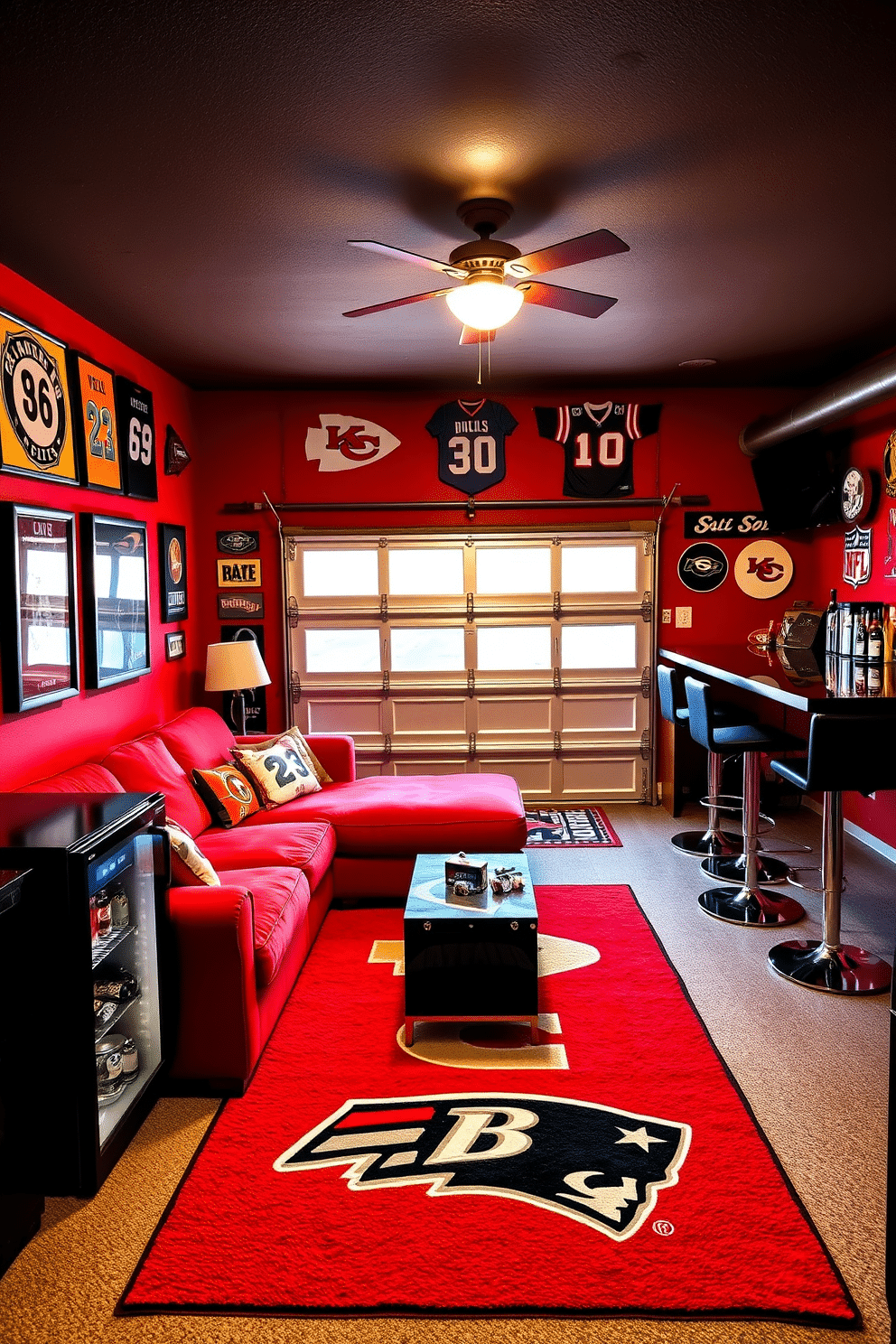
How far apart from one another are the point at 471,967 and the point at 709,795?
252cm

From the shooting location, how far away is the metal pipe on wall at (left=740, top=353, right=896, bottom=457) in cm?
424

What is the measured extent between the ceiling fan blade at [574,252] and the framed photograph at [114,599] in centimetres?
235

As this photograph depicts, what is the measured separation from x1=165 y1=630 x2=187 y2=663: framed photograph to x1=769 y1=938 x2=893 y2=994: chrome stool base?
3708 mm

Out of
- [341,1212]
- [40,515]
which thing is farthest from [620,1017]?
[40,515]

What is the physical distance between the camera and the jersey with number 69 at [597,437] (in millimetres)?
6078

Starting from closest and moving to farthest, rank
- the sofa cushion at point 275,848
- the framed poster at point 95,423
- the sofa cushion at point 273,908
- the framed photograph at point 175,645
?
the sofa cushion at point 273,908, the sofa cushion at point 275,848, the framed poster at point 95,423, the framed photograph at point 175,645

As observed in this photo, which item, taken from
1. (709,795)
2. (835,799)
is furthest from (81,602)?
(709,795)

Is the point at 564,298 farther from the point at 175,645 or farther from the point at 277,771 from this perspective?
the point at 175,645

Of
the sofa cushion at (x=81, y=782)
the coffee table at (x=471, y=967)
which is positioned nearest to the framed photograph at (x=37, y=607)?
the sofa cushion at (x=81, y=782)

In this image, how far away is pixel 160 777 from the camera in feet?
13.0

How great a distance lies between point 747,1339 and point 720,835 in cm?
347

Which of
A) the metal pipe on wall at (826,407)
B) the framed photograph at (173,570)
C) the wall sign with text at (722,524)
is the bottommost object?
the framed photograph at (173,570)

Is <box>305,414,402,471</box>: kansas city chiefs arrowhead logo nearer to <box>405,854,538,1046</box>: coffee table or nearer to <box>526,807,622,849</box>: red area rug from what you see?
<box>526,807,622,849</box>: red area rug

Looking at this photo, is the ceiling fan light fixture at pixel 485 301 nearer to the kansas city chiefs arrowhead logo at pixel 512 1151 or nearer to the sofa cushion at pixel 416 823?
the sofa cushion at pixel 416 823
